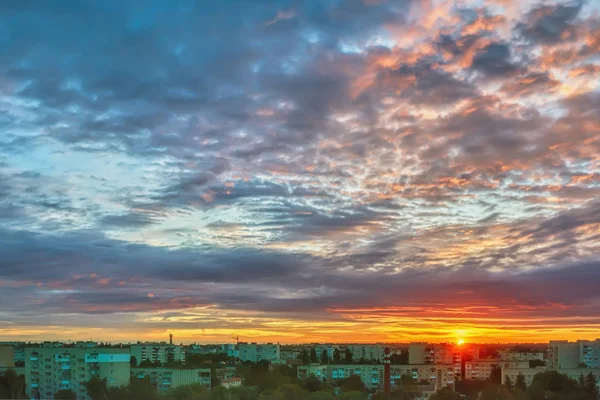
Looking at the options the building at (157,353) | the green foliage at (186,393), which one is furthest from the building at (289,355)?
the green foliage at (186,393)

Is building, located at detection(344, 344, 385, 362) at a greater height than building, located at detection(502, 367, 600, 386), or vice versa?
building, located at detection(502, 367, 600, 386)

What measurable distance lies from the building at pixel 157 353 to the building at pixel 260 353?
8190 mm

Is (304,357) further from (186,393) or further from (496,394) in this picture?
(186,393)

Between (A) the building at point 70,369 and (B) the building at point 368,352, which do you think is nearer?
(A) the building at point 70,369

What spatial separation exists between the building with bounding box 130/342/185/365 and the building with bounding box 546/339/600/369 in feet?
84.7

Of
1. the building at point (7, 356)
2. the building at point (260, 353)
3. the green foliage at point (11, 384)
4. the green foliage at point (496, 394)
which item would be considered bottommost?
the building at point (260, 353)

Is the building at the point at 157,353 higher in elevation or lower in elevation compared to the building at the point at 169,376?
lower

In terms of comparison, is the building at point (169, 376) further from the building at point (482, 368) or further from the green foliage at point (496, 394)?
the building at point (482, 368)

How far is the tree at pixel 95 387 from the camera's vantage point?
2166 cm

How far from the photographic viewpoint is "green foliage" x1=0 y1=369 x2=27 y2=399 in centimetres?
2130

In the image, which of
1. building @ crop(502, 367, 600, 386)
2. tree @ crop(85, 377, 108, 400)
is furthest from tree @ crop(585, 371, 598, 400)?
tree @ crop(85, 377, 108, 400)

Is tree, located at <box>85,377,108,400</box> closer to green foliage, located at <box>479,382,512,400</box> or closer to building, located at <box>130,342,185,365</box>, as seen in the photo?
green foliage, located at <box>479,382,512,400</box>

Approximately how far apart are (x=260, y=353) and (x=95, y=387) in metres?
32.1

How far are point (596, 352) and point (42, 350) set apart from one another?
36708mm
